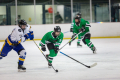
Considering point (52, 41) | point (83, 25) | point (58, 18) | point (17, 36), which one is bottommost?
point (52, 41)

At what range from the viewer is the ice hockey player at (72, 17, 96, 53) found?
6.61 metres

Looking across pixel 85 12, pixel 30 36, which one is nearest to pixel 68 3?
pixel 85 12

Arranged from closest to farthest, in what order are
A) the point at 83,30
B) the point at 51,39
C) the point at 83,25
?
the point at 51,39, the point at 83,30, the point at 83,25

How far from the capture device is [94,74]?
3727 millimetres

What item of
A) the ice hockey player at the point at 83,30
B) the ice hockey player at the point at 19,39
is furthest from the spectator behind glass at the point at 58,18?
the ice hockey player at the point at 19,39

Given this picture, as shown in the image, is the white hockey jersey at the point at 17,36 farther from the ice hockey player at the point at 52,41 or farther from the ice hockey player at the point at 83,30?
the ice hockey player at the point at 83,30

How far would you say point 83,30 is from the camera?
686cm

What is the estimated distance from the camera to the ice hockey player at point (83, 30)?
6609 mm

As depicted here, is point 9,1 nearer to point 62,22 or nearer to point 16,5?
point 16,5

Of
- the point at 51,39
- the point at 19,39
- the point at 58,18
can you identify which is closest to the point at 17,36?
the point at 19,39

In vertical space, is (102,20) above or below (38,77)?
above

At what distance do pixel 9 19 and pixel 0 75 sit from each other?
8558 mm

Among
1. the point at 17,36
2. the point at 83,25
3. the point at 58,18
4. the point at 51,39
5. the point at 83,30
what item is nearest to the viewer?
the point at 17,36

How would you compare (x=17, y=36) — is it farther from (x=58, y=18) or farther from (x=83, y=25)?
(x=58, y=18)
